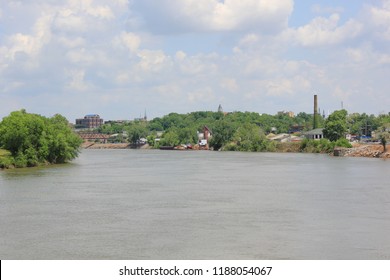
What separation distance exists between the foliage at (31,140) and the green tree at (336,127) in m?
55.0

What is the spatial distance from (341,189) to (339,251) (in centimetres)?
1863

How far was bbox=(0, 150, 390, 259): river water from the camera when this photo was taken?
1888 cm

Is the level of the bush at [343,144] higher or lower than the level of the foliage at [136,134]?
lower

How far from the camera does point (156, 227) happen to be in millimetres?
23000

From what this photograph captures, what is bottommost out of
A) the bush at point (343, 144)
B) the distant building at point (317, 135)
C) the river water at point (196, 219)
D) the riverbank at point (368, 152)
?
the river water at point (196, 219)

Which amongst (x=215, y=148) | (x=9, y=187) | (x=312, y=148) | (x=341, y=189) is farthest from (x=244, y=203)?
(x=215, y=148)

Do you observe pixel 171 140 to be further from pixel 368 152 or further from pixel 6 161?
pixel 6 161

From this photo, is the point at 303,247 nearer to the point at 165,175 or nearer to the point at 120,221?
the point at 120,221

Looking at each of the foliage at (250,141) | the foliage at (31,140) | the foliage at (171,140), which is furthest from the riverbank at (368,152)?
the foliage at (171,140)

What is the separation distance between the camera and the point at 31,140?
60.2 meters

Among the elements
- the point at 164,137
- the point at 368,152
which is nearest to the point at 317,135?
the point at 368,152

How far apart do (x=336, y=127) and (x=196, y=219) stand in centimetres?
8334

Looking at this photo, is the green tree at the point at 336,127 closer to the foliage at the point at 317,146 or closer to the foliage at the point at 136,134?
the foliage at the point at 317,146

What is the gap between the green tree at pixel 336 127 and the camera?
104 m
